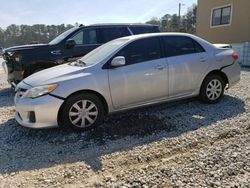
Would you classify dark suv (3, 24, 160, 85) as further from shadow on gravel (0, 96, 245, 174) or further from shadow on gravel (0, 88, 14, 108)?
shadow on gravel (0, 96, 245, 174)

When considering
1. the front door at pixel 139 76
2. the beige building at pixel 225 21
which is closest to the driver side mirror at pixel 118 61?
the front door at pixel 139 76

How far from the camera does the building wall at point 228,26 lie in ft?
49.9

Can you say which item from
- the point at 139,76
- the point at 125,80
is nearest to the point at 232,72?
the point at 139,76

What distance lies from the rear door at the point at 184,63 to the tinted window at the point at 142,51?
0.23m

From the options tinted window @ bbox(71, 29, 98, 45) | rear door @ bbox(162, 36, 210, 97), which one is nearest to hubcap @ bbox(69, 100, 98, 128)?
rear door @ bbox(162, 36, 210, 97)

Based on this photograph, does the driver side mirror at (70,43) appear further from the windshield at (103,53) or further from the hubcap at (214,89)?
the hubcap at (214,89)

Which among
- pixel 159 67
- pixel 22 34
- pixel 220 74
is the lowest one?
pixel 220 74

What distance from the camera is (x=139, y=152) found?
11.4ft

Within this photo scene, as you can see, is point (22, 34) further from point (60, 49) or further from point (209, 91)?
point (209, 91)

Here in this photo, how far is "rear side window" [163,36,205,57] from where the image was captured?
195 inches

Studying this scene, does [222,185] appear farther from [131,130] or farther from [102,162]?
[131,130]

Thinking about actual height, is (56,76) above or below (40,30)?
below

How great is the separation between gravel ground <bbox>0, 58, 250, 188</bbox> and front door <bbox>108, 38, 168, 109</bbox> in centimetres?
46

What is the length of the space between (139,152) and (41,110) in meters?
1.69
